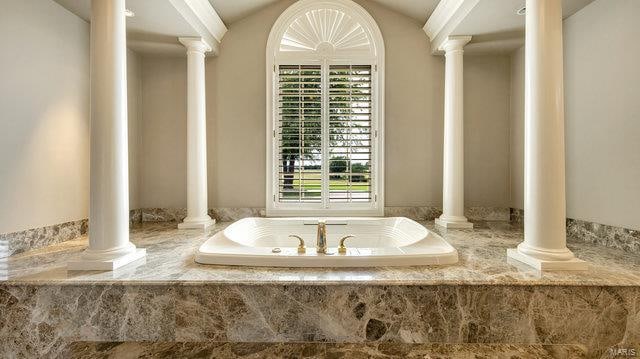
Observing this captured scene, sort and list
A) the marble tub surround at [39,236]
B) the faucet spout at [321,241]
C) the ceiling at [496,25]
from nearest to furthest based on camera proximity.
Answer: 1. the faucet spout at [321,241]
2. the marble tub surround at [39,236]
3. the ceiling at [496,25]

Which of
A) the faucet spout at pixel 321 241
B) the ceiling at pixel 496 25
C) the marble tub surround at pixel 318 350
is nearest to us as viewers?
the marble tub surround at pixel 318 350

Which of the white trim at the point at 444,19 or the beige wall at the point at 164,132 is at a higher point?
the white trim at the point at 444,19

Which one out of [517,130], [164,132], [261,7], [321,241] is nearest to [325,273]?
[321,241]

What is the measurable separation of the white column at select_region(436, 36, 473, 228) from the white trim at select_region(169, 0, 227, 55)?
2.23m

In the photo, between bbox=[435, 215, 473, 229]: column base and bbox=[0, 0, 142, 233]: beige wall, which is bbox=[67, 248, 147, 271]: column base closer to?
bbox=[0, 0, 142, 233]: beige wall

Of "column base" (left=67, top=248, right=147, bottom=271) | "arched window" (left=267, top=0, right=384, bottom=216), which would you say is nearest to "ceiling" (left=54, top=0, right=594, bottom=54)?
"arched window" (left=267, top=0, right=384, bottom=216)

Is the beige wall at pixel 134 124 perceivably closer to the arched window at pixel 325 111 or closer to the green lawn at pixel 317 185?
the arched window at pixel 325 111

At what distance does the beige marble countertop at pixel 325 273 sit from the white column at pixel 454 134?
2.74 feet

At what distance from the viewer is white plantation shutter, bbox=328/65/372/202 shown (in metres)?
3.35

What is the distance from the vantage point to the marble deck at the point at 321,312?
1571 mm

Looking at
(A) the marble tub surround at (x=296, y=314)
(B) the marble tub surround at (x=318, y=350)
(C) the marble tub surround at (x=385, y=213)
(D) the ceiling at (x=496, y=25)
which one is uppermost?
(D) the ceiling at (x=496, y=25)

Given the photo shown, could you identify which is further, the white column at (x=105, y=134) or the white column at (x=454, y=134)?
the white column at (x=454, y=134)

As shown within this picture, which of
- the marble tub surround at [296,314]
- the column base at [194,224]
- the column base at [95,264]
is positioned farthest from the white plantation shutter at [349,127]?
the column base at [95,264]

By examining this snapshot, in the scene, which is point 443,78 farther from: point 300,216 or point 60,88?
point 60,88
